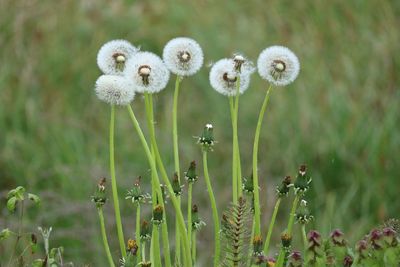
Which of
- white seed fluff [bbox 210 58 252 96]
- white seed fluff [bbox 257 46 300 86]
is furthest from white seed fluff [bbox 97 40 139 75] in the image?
white seed fluff [bbox 257 46 300 86]

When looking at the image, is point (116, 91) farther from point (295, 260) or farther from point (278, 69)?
point (295, 260)

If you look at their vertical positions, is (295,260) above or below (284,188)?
below

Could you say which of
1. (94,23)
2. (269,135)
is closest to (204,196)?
(269,135)

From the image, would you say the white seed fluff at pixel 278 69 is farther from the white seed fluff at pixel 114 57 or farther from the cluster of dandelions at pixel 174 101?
the white seed fluff at pixel 114 57

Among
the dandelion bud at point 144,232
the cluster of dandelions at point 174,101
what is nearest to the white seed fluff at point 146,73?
the cluster of dandelions at point 174,101

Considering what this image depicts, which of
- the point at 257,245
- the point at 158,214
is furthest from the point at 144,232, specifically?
the point at 257,245
